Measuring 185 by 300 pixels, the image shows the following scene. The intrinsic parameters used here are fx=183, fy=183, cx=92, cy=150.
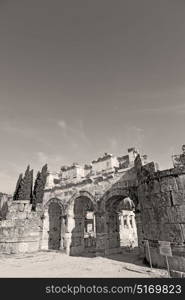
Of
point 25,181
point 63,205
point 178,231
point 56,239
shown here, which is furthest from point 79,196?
point 25,181

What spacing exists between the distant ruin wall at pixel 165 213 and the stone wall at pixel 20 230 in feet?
36.5

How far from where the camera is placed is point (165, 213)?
352 inches

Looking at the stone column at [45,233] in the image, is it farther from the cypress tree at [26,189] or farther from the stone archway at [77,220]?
the cypress tree at [26,189]

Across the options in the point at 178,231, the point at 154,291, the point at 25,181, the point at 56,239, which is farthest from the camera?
the point at 25,181

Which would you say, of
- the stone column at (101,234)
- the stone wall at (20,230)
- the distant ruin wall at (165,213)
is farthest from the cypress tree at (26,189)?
the distant ruin wall at (165,213)

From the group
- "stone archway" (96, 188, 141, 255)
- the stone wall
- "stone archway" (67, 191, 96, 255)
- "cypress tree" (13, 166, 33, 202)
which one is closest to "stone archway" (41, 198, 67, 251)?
the stone wall

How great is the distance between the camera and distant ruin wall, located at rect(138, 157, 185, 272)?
8211mm

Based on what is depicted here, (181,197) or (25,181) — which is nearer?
(181,197)

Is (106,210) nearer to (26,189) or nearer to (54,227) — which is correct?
(54,227)

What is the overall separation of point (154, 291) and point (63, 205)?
12.5 metres

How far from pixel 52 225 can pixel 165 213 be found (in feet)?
42.1

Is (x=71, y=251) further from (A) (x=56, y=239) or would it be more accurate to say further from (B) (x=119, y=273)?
(B) (x=119, y=273)

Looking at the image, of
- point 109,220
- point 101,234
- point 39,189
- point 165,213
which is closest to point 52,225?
point 101,234

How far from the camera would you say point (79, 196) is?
16.2 m
